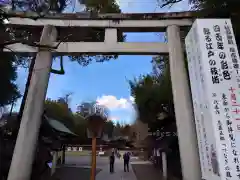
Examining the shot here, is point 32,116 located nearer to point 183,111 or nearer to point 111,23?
point 111,23

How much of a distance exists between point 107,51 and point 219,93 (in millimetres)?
4792

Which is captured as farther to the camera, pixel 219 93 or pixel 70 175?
pixel 70 175

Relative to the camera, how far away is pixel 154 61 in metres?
17.7

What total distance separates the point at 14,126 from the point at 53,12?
5.06 metres

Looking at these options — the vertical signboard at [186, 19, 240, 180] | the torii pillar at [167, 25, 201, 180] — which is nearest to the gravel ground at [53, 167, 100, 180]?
the torii pillar at [167, 25, 201, 180]

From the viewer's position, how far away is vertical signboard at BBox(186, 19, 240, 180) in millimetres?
4750

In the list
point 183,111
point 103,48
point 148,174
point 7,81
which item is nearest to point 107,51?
point 103,48

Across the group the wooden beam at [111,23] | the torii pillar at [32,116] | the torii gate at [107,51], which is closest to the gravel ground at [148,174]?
the torii gate at [107,51]

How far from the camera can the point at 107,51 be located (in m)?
9.02

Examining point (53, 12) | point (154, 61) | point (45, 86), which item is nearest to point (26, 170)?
point (45, 86)

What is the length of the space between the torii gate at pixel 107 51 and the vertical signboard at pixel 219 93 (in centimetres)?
201

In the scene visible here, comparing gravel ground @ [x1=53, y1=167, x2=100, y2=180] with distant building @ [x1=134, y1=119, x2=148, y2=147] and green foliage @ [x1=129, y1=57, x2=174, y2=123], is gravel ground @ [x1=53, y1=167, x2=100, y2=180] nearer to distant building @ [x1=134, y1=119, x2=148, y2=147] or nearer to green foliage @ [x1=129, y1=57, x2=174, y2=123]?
green foliage @ [x1=129, y1=57, x2=174, y2=123]

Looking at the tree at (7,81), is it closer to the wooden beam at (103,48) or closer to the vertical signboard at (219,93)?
the wooden beam at (103,48)

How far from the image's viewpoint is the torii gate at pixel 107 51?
763cm
